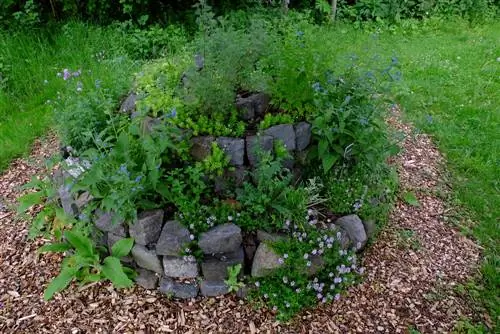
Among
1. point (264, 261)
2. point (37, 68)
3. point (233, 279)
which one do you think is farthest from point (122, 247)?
point (37, 68)

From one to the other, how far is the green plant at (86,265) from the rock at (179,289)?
0.23 meters

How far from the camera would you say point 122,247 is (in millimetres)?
3033

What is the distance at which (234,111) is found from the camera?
3.22 m

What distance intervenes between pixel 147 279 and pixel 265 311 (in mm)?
776

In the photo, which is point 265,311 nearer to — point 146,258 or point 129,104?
point 146,258

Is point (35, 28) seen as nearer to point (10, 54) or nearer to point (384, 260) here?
point (10, 54)

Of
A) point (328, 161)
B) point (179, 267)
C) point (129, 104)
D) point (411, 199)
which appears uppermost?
point (129, 104)

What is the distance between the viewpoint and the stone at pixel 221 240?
297 centimetres

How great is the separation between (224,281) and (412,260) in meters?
1.35

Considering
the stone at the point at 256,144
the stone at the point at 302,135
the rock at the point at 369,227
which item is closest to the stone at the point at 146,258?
the stone at the point at 256,144

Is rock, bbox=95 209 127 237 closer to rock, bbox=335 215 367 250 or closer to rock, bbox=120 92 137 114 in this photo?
rock, bbox=120 92 137 114

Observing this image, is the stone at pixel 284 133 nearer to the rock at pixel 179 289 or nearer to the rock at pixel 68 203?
the rock at pixel 179 289

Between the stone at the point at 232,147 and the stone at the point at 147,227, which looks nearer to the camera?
the stone at the point at 147,227

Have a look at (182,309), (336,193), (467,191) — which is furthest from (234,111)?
(467,191)
